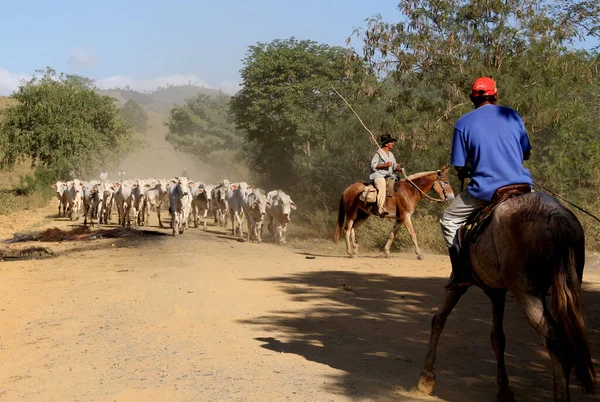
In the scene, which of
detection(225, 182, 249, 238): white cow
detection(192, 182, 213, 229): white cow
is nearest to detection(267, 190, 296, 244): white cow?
detection(225, 182, 249, 238): white cow

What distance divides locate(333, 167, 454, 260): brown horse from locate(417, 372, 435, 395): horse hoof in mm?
9744

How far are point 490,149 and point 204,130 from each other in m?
91.9

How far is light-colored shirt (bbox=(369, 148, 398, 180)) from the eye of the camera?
16.5m

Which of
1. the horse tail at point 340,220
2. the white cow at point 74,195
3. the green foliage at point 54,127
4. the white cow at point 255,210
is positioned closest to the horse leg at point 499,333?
the horse tail at point 340,220

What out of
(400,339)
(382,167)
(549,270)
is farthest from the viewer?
(382,167)

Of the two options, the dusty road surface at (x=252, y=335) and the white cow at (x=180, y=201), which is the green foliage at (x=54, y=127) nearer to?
the white cow at (x=180, y=201)

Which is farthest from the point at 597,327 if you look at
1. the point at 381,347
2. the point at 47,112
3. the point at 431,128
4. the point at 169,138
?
the point at 169,138

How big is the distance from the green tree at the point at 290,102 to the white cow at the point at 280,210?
17.2m

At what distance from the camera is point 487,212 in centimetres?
558

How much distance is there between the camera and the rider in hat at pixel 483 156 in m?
5.75

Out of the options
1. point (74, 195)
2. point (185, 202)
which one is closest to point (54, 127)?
point (74, 195)

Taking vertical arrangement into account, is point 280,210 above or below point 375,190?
below

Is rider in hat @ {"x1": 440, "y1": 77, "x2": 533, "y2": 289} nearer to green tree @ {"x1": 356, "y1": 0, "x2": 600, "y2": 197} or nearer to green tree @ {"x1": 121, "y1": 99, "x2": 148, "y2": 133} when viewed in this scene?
green tree @ {"x1": 356, "y1": 0, "x2": 600, "y2": 197}

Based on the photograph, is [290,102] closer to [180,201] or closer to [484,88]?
[180,201]
